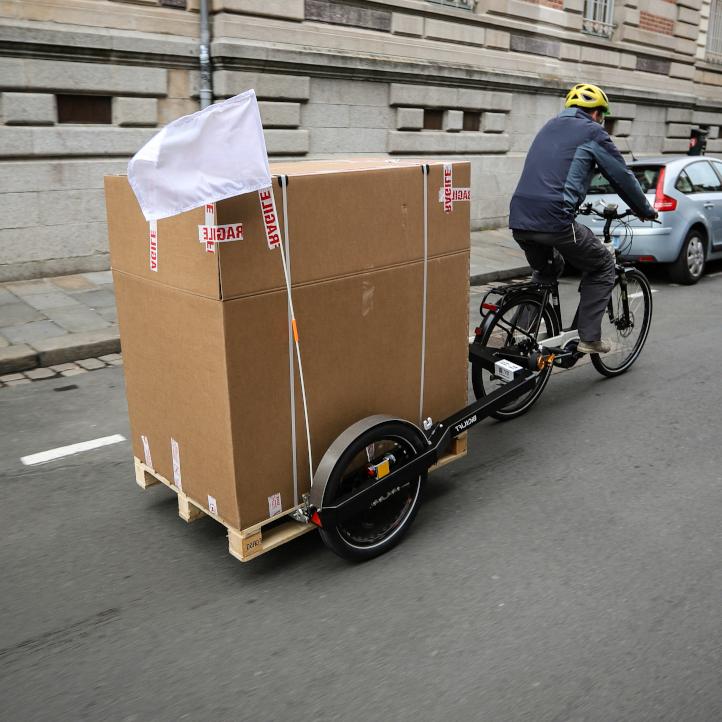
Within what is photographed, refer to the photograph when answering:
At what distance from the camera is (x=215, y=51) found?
371 inches

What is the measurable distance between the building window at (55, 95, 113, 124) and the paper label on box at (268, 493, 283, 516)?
7049mm

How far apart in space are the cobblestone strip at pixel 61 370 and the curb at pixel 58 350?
A: 0.05m

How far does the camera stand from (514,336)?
487cm

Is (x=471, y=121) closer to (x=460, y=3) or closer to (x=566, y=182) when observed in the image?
(x=460, y=3)

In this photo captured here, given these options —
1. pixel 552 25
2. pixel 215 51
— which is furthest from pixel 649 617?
pixel 552 25

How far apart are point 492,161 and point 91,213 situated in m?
7.50

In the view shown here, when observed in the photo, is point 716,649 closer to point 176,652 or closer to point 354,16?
point 176,652

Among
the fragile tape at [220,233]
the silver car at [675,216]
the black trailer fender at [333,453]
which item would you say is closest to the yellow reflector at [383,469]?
the black trailer fender at [333,453]

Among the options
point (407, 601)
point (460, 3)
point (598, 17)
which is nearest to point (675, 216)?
point (460, 3)

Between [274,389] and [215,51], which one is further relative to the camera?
[215,51]

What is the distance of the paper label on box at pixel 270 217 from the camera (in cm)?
269

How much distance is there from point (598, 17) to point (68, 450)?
16113 millimetres

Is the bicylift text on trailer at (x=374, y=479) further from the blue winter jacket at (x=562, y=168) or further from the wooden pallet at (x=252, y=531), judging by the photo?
the blue winter jacket at (x=562, y=168)

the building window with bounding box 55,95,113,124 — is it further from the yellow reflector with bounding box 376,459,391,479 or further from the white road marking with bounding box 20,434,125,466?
the yellow reflector with bounding box 376,459,391,479
